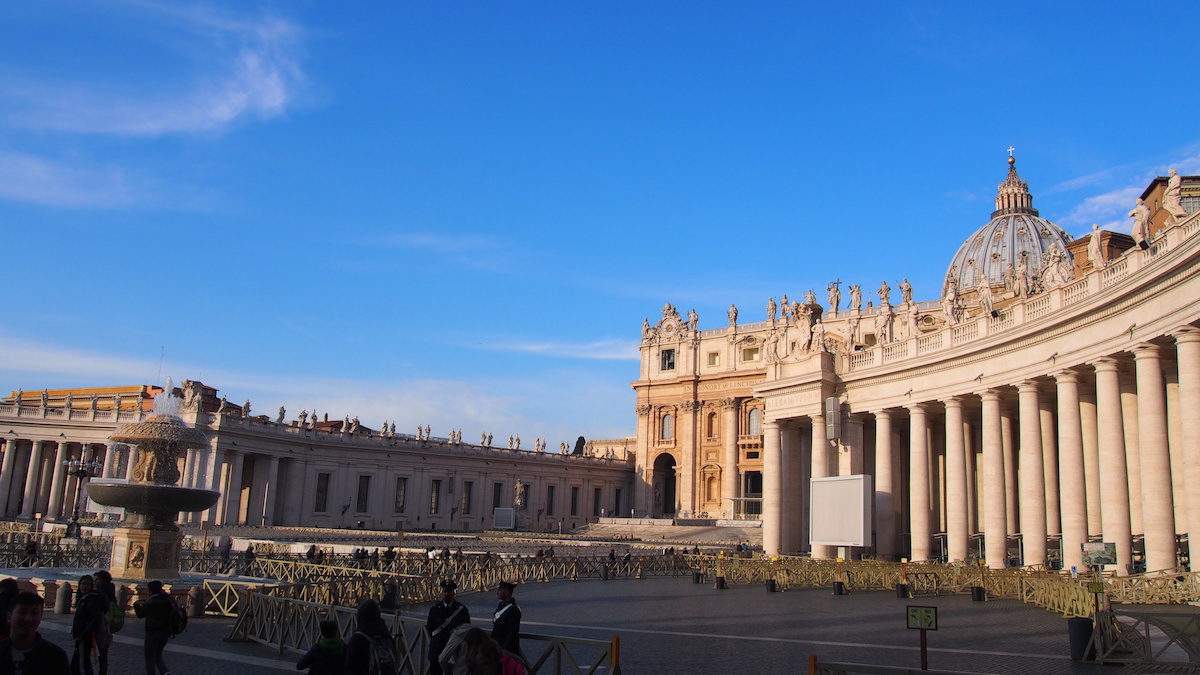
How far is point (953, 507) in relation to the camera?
3042 centimetres

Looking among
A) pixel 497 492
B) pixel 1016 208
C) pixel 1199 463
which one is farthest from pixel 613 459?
pixel 1199 463

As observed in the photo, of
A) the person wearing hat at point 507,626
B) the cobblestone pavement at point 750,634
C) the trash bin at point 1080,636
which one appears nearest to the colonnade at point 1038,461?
the cobblestone pavement at point 750,634

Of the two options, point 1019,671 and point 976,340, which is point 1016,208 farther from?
point 1019,671

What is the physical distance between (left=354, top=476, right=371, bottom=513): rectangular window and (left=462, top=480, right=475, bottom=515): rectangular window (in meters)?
9.23

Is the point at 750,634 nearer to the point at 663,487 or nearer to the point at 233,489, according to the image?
the point at 233,489

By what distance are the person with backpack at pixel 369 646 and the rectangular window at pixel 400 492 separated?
66.6 meters

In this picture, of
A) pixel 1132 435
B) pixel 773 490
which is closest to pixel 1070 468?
pixel 1132 435

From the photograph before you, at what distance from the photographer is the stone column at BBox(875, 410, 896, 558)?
3338 centimetres

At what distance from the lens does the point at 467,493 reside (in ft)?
263

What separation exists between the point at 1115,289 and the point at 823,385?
1290 cm

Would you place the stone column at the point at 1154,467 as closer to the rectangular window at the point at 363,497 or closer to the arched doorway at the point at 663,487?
the rectangular window at the point at 363,497

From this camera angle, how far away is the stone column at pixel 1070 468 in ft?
84.1

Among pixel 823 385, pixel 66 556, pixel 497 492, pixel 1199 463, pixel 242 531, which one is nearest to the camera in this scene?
pixel 1199 463

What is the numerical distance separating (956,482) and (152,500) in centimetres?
2350
